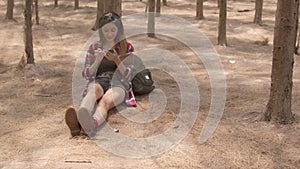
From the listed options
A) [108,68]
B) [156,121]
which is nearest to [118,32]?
[108,68]

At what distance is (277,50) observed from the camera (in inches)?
206

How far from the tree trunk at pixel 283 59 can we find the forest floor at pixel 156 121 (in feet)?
0.72

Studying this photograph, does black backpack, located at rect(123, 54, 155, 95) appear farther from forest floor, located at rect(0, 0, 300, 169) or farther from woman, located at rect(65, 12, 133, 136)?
woman, located at rect(65, 12, 133, 136)

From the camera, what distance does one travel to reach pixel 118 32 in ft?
19.3

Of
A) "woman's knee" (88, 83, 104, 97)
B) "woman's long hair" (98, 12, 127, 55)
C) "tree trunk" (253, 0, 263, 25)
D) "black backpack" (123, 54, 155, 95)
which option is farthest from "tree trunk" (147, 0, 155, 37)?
"woman's knee" (88, 83, 104, 97)

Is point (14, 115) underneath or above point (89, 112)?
underneath

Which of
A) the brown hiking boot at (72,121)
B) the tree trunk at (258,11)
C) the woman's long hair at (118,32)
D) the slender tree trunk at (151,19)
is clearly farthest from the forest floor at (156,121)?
the tree trunk at (258,11)

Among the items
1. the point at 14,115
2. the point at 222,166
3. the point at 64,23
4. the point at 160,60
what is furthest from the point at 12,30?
the point at 222,166

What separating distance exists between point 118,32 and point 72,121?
1561 mm

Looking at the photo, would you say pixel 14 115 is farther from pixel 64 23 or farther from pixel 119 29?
pixel 64 23

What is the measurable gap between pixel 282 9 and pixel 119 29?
2191mm

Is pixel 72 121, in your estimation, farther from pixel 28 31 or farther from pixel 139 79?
pixel 28 31

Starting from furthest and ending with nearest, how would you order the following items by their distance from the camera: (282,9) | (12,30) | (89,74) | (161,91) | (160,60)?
(12,30)
(160,60)
(161,91)
(89,74)
(282,9)

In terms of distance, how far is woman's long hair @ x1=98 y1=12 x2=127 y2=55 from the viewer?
5805mm
